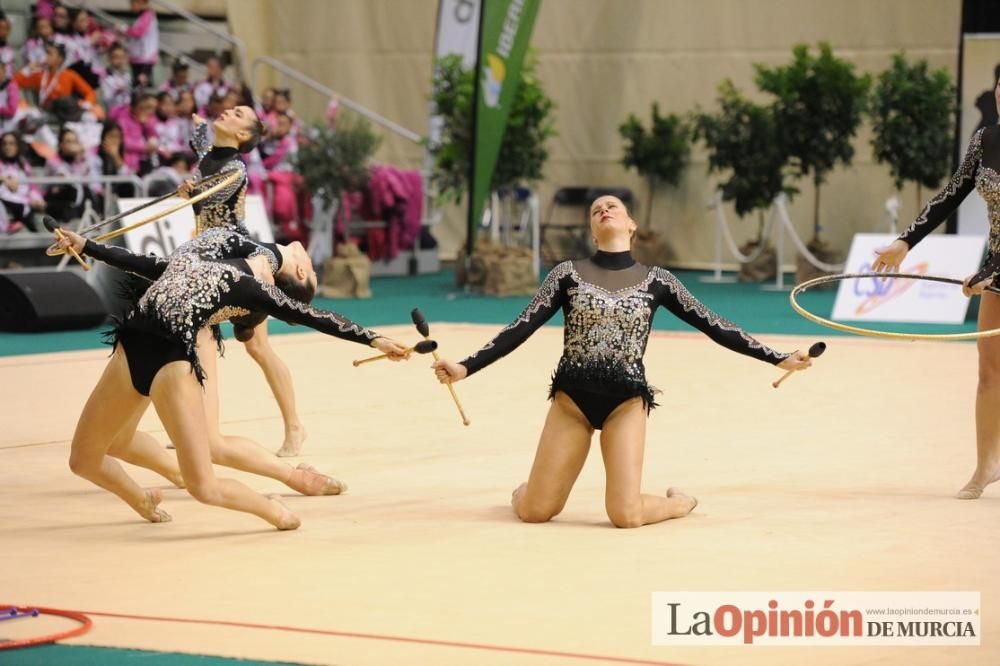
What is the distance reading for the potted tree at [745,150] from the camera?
16.8 m

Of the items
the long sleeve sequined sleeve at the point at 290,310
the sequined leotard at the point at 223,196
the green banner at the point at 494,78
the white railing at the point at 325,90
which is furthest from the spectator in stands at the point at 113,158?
the long sleeve sequined sleeve at the point at 290,310

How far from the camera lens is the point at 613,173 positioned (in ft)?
66.3

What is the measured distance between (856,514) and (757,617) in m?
1.63

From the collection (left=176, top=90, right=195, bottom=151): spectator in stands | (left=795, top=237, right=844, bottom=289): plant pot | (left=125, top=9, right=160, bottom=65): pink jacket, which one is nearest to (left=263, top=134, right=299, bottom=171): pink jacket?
(left=176, top=90, right=195, bottom=151): spectator in stands

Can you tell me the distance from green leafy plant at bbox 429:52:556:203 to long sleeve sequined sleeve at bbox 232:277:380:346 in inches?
437

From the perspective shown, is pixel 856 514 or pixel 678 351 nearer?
pixel 856 514

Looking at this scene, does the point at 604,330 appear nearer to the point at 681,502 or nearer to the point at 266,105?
the point at 681,502

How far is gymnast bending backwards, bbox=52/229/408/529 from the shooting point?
17.5 feet

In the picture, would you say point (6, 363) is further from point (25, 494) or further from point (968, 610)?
point (968, 610)

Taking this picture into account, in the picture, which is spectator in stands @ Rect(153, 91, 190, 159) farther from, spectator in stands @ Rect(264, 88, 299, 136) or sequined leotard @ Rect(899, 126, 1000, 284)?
sequined leotard @ Rect(899, 126, 1000, 284)

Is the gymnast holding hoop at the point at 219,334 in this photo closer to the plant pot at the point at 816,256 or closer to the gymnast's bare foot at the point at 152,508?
the gymnast's bare foot at the point at 152,508

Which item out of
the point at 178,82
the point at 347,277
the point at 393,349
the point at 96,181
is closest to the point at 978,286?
the point at 393,349

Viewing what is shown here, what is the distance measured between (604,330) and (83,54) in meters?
12.9

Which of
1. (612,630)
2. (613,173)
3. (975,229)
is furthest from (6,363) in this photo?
(613,173)
